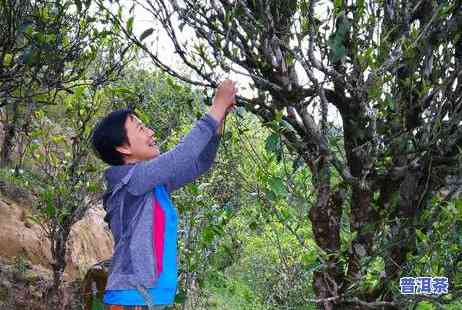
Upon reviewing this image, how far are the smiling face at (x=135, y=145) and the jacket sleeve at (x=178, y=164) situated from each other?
6.0 inches

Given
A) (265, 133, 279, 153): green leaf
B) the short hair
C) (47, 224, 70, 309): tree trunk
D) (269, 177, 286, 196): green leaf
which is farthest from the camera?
(47, 224, 70, 309): tree trunk

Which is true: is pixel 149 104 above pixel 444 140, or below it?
above

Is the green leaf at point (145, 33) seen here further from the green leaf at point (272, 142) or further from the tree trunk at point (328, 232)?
the tree trunk at point (328, 232)

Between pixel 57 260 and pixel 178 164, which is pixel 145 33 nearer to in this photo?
pixel 178 164

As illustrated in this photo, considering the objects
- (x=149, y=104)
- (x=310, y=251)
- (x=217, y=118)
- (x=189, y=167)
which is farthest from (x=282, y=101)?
(x=149, y=104)

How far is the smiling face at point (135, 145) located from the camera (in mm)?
2430

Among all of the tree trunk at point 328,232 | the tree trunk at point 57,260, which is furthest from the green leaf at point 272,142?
the tree trunk at point 57,260

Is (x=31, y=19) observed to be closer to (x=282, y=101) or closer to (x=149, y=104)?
(x=282, y=101)

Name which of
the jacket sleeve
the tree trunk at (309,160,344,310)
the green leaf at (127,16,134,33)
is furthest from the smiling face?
the tree trunk at (309,160,344,310)

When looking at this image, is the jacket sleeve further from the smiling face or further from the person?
the smiling face

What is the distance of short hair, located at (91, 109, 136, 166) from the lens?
242 centimetres

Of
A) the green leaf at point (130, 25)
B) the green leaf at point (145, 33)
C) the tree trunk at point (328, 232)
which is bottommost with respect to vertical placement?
the tree trunk at point (328, 232)

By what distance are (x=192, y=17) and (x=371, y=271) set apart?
4.07ft

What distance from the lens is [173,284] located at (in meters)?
2.27
